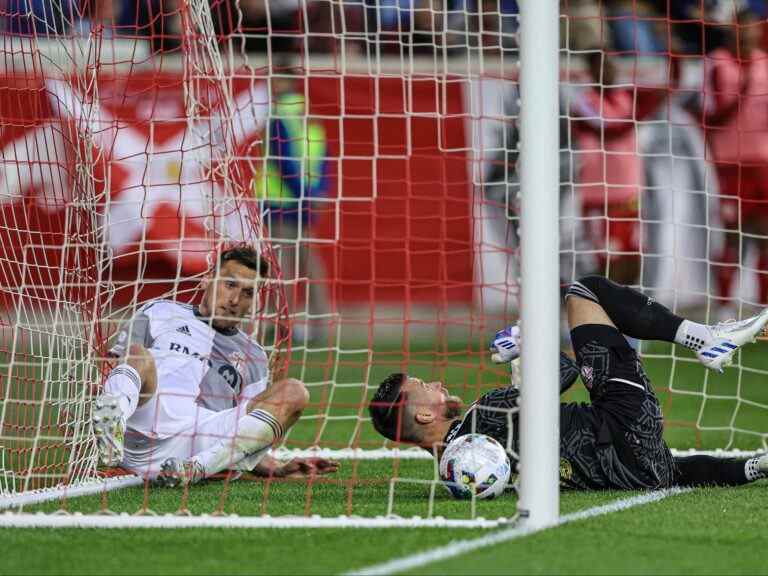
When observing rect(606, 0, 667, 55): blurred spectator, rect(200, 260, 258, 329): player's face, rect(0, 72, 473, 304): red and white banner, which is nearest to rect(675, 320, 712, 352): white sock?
rect(200, 260, 258, 329): player's face

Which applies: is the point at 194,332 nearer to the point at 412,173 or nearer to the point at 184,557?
the point at 184,557

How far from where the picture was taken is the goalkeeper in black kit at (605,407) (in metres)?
5.95

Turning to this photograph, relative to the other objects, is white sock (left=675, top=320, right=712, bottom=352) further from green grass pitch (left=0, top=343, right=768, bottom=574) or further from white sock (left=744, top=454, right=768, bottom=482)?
green grass pitch (left=0, top=343, right=768, bottom=574)

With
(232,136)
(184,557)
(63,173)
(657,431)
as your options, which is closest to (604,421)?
(657,431)

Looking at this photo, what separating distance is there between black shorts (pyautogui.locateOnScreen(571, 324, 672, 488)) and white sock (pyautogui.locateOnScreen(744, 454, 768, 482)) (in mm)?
375

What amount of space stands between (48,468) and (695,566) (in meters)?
3.64

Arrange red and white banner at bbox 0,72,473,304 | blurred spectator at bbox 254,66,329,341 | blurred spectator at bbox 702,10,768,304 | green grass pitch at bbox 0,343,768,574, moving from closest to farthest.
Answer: green grass pitch at bbox 0,343,768,574 < red and white banner at bbox 0,72,473,304 < blurred spectator at bbox 702,10,768,304 < blurred spectator at bbox 254,66,329,341

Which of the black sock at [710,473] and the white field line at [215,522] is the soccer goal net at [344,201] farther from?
the black sock at [710,473]

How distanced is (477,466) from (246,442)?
1.24 m

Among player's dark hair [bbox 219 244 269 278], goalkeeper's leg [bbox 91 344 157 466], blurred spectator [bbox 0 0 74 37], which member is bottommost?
goalkeeper's leg [bbox 91 344 157 466]

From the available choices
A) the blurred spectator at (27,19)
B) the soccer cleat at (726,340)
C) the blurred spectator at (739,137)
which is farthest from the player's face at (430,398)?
the blurred spectator at (739,137)

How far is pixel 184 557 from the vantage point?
4.41m

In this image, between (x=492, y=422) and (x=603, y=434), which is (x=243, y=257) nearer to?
(x=492, y=422)

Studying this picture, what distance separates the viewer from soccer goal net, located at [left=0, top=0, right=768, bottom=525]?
21.7 feet
